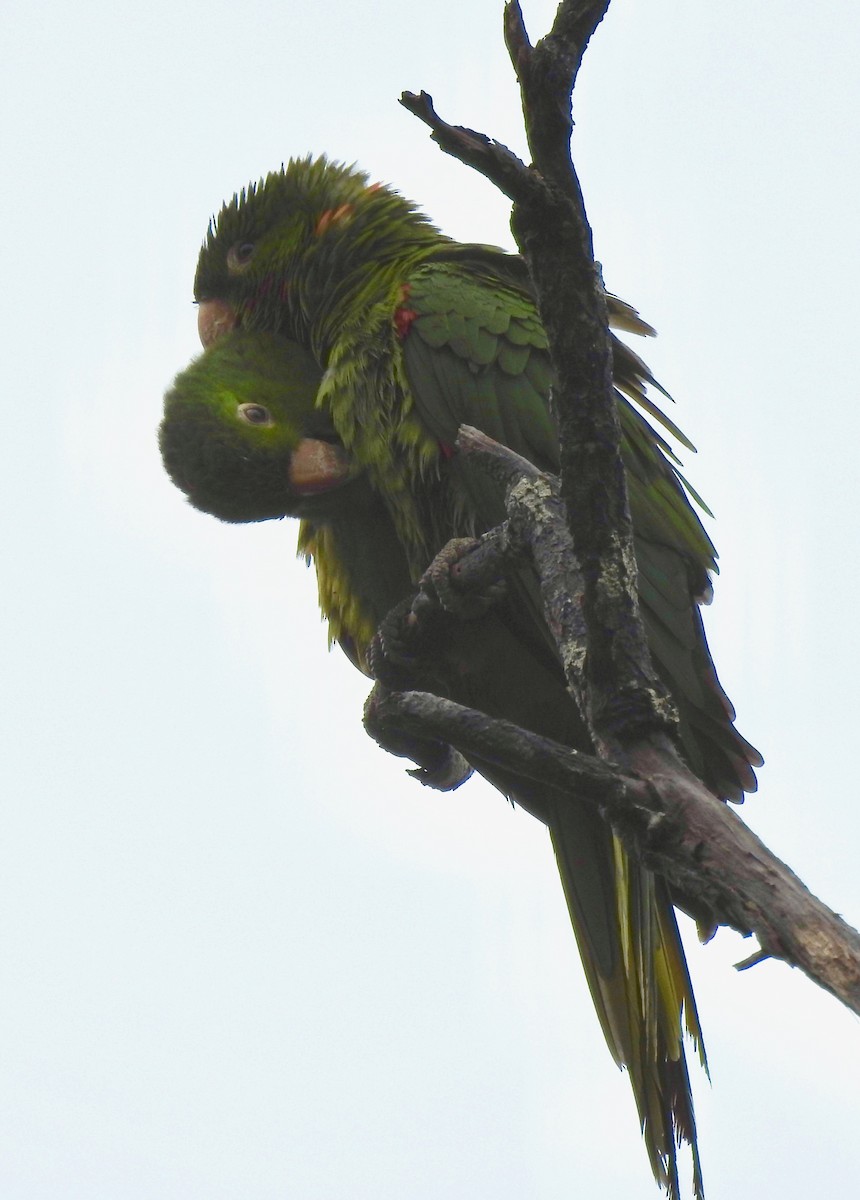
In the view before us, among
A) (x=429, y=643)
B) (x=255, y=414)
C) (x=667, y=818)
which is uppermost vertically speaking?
(x=255, y=414)

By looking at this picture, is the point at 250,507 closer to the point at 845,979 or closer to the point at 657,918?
the point at 657,918

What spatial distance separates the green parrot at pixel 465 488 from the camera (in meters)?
3.71

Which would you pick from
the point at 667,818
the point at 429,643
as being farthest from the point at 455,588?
the point at 667,818

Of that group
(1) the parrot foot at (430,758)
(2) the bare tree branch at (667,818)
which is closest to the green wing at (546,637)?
(1) the parrot foot at (430,758)

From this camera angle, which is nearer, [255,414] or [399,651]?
[399,651]

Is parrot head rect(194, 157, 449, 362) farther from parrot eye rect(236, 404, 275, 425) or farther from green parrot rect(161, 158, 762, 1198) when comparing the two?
parrot eye rect(236, 404, 275, 425)

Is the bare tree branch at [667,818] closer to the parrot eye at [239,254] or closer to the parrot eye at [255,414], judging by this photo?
the parrot eye at [255,414]

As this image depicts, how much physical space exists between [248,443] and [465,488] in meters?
0.72

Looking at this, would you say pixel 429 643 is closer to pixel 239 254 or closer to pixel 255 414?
pixel 255 414

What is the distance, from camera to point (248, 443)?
13.5ft

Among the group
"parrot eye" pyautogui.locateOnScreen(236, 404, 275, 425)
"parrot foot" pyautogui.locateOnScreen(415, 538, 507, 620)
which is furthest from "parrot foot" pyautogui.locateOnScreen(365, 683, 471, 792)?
"parrot eye" pyautogui.locateOnScreen(236, 404, 275, 425)

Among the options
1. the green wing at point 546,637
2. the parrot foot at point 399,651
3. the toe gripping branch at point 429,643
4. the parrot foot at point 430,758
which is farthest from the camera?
the parrot foot at point 430,758

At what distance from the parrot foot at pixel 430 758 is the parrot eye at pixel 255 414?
3.48 ft

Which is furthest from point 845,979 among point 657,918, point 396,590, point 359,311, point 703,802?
point 359,311
